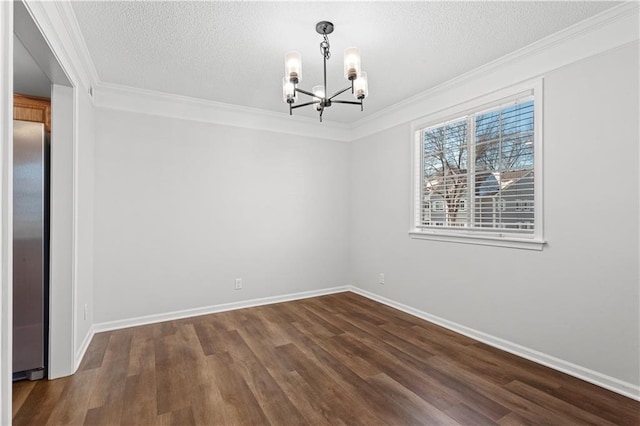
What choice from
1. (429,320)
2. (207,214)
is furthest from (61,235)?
(429,320)

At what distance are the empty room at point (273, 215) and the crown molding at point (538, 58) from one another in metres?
0.02

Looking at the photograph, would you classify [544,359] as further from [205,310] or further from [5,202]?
[5,202]

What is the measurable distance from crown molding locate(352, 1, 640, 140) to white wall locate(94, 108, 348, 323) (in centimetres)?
173

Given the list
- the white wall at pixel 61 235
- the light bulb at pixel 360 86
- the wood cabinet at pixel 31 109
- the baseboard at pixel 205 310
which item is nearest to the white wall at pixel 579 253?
the light bulb at pixel 360 86

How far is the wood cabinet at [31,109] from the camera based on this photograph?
9.69ft

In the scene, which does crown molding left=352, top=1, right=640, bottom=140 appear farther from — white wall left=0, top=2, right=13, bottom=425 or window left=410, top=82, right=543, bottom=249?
white wall left=0, top=2, right=13, bottom=425

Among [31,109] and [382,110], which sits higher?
[382,110]

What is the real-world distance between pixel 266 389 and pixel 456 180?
2755 mm

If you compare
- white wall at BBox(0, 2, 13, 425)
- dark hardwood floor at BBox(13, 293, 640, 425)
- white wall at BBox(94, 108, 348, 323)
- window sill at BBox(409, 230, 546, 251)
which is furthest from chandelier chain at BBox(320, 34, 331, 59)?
Result: dark hardwood floor at BBox(13, 293, 640, 425)

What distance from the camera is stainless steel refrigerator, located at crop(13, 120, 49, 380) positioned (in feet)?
7.30

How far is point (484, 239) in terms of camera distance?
2959 millimetres

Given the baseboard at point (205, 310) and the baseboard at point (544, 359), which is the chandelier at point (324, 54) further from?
the baseboard at point (205, 310)

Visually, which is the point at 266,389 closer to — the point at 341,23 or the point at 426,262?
the point at 426,262

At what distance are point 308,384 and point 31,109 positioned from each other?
3.70 meters
